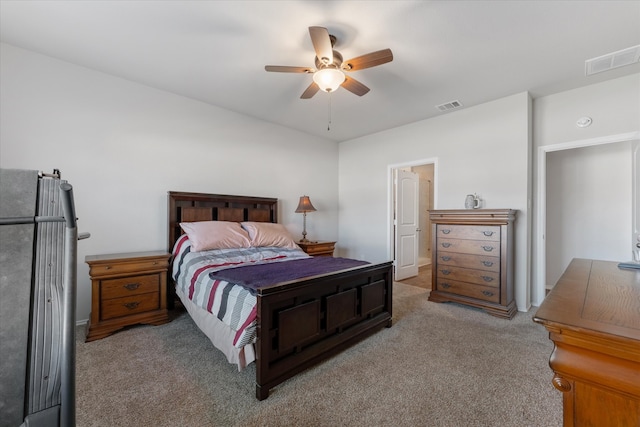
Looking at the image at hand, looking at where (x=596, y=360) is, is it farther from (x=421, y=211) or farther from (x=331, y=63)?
(x=421, y=211)

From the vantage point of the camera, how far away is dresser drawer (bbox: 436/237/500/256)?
3193 mm

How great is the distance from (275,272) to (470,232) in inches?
100

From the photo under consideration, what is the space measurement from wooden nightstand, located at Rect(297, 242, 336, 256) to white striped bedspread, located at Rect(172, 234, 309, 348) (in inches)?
26.9

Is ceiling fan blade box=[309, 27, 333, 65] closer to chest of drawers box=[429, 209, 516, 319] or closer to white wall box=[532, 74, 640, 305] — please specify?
chest of drawers box=[429, 209, 516, 319]

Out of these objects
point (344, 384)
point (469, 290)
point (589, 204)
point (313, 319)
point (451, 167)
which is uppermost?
point (451, 167)

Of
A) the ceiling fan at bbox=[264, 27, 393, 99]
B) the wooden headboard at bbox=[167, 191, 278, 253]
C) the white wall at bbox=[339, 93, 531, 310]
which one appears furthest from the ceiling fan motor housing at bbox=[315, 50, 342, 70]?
the white wall at bbox=[339, 93, 531, 310]

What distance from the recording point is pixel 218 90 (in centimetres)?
332

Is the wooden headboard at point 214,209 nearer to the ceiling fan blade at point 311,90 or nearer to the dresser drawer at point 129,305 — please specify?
the dresser drawer at point 129,305

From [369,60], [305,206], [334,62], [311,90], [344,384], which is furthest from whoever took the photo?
[305,206]

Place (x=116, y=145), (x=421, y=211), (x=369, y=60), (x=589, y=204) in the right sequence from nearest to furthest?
(x=369, y=60), (x=116, y=145), (x=589, y=204), (x=421, y=211)

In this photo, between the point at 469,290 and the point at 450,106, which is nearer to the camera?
the point at 469,290

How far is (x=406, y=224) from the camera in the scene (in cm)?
492

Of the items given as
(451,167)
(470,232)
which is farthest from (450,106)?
(470,232)

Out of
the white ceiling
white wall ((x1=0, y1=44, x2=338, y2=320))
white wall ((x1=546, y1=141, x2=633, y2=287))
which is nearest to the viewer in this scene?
the white ceiling
